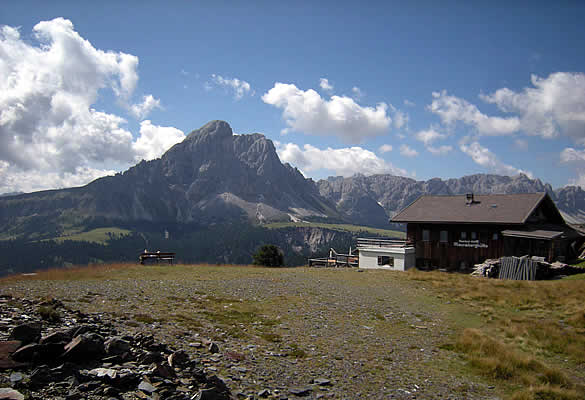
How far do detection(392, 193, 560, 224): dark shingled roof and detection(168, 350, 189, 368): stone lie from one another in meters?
42.6

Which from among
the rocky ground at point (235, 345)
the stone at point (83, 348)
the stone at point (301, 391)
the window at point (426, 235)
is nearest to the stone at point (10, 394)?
the rocky ground at point (235, 345)

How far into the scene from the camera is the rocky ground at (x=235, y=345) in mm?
8727

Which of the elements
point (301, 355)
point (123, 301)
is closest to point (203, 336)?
point (301, 355)

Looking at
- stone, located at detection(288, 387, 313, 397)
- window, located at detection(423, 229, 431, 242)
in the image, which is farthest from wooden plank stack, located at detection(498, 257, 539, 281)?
stone, located at detection(288, 387, 313, 397)

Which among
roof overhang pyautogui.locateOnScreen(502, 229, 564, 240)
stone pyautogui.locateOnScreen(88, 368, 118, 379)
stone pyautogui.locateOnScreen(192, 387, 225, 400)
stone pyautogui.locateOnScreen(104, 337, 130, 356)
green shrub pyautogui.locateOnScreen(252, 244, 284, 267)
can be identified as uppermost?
roof overhang pyautogui.locateOnScreen(502, 229, 564, 240)

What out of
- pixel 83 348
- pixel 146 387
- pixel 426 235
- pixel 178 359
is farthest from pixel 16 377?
pixel 426 235

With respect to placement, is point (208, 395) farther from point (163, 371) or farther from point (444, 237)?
point (444, 237)

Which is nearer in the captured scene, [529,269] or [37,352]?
[37,352]

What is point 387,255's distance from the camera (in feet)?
163

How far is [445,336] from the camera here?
56.3 ft

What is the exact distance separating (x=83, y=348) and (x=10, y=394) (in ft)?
7.99

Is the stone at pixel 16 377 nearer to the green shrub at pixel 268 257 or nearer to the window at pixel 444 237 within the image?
the window at pixel 444 237

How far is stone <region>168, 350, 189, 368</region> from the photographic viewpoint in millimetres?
10188

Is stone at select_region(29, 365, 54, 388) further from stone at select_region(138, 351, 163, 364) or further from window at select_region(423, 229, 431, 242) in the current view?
window at select_region(423, 229, 431, 242)
